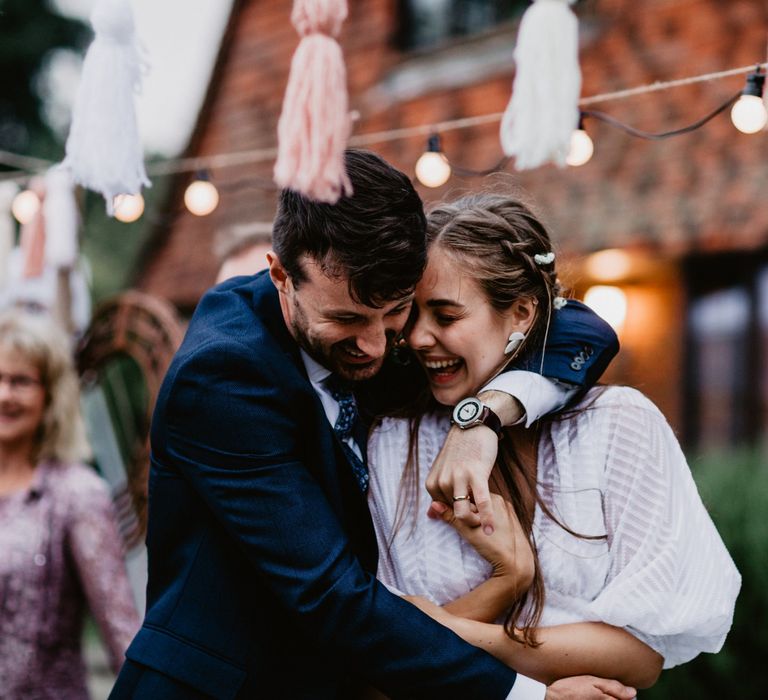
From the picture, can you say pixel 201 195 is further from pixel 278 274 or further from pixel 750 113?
pixel 750 113

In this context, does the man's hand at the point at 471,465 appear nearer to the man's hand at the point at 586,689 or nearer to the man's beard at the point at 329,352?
the man's beard at the point at 329,352

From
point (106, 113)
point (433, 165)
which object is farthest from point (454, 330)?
point (433, 165)

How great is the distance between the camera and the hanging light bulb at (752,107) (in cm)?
246

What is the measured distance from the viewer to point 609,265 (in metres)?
5.60

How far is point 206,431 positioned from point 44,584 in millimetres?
1539

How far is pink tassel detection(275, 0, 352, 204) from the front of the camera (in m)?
1.62

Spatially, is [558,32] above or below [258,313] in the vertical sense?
above

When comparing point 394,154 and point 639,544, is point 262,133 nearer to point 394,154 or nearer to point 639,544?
point 394,154

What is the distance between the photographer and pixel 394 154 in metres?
6.22

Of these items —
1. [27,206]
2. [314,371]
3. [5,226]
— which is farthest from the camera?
[5,226]

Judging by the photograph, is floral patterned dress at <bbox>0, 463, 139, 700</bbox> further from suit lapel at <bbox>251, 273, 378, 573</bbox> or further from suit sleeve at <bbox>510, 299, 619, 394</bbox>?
suit sleeve at <bbox>510, 299, 619, 394</bbox>

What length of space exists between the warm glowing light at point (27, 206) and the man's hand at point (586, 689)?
3.28 metres

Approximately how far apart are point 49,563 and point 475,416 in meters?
1.79

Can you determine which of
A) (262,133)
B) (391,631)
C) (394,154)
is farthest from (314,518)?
(262,133)
